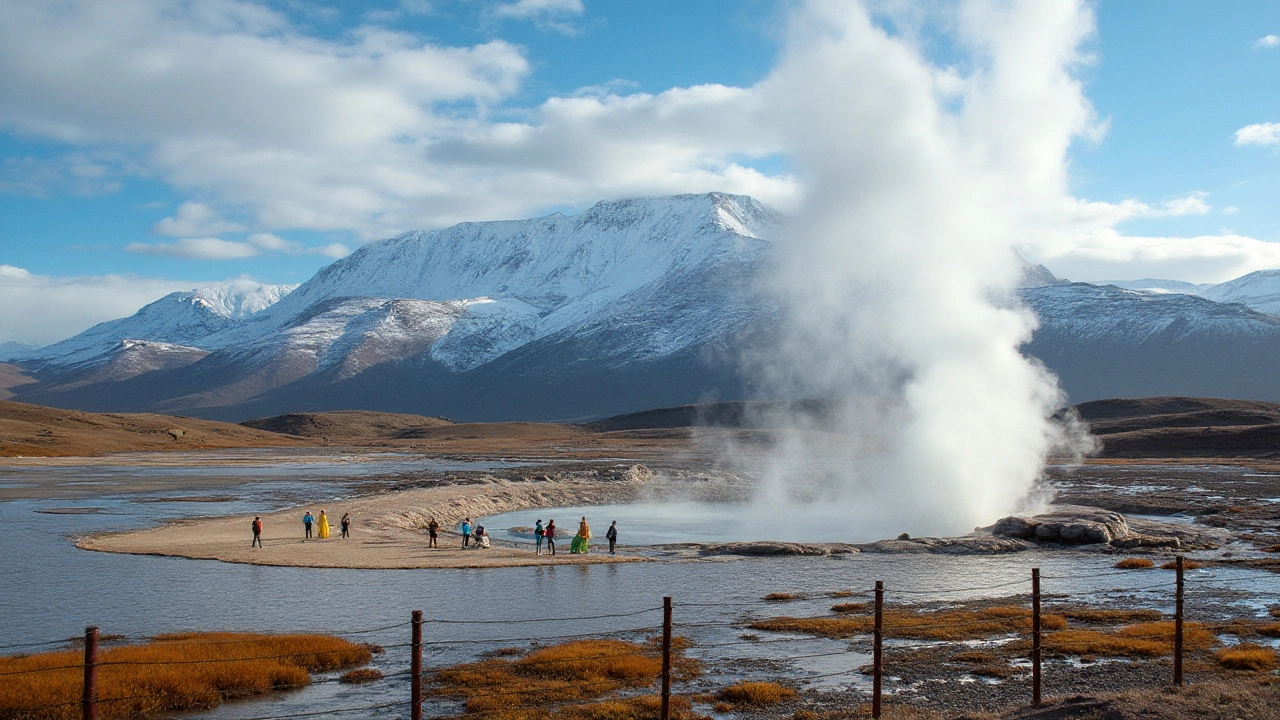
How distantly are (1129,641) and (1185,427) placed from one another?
14325cm

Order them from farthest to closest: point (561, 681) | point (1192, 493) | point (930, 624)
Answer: point (1192, 493) < point (930, 624) < point (561, 681)

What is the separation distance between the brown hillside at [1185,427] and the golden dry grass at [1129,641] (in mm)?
112215

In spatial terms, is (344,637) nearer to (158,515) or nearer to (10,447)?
(158,515)

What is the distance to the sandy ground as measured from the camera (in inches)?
1457

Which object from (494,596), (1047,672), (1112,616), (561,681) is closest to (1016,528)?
(1112,616)

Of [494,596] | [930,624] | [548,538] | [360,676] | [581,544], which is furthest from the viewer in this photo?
[581,544]

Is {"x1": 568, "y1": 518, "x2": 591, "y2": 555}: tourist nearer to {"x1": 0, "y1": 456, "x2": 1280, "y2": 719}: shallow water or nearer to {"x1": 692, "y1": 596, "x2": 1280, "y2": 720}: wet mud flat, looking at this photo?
{"x1": 0, "y1": 456, "x2": 1280, "y2": 719}: shallow water

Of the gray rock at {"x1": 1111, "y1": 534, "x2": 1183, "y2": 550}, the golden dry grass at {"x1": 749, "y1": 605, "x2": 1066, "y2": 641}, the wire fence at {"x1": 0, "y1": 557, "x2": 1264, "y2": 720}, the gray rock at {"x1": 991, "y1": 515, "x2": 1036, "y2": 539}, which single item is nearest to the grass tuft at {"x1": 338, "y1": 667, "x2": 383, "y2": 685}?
the wire fence at {"x1": 0, "y1": 557, "x2": 1264, "y2": 720}

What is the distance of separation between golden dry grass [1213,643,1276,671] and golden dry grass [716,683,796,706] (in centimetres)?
890

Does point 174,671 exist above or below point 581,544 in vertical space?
above

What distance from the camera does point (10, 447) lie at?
11888cm

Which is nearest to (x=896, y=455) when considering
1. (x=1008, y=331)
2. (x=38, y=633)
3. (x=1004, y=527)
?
(x=1008, y=331)

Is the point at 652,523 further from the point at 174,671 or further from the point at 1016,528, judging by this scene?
the point at 174,671

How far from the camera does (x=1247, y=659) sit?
1850 centimetres
